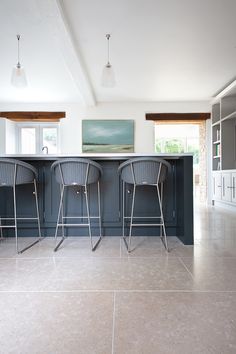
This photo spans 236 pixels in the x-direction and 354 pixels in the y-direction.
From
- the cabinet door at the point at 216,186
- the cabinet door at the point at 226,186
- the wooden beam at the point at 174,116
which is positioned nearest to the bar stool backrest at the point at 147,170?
the cabinet door at the point at 226,186

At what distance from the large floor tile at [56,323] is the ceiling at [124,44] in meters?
2.61

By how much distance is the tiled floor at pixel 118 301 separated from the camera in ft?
3.14

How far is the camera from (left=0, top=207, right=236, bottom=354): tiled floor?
0.96 metres

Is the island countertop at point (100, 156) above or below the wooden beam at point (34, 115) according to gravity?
below

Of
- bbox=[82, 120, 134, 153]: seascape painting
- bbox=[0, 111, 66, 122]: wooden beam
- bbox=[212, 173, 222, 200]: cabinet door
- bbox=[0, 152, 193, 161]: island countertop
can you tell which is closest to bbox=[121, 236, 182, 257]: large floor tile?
bbox=[0, 152, 193, 161]: island countertop

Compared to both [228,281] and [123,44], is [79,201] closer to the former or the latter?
[228,281]

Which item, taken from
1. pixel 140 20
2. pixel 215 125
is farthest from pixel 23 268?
pixel 215 125

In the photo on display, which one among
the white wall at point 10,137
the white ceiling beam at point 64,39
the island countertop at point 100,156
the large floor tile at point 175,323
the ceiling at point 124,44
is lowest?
the large floor tile at point 175,323

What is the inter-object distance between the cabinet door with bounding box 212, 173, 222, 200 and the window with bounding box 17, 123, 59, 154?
4.08m

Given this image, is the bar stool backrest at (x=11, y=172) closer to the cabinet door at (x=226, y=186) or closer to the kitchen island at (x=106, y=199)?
the kitchen island at (x=106, y=199)

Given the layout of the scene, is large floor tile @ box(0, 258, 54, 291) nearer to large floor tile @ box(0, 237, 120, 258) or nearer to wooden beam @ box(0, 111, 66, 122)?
large floor tile @ box(0, 237, 120, 258)

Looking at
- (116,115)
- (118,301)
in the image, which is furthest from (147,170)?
(116,115)

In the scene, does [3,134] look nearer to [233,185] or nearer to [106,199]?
[106,199]

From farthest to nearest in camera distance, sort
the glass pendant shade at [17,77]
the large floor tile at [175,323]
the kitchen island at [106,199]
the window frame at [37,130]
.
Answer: the window frame at [37,130] → the glass pendant shade at [17,77] → the kitchen island at [106,199] → the large floor tile at [175,323]
